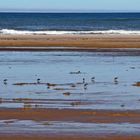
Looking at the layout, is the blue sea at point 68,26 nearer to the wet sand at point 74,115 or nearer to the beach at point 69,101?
the beach at point 69,101

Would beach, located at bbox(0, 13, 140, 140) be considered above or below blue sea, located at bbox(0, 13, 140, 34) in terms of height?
below

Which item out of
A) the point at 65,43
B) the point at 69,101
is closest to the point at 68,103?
the point at 69,101

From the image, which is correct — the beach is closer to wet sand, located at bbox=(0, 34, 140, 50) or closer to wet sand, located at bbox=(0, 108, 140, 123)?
wet sand, located at bbox=(0, 108, 140, 123)

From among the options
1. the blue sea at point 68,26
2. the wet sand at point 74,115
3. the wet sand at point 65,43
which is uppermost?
the blue sea at point 68,26

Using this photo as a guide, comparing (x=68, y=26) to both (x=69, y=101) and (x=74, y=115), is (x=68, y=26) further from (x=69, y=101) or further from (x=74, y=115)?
(x=74, y=115)

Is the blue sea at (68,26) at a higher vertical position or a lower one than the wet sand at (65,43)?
higher

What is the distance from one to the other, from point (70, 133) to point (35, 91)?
302 inches

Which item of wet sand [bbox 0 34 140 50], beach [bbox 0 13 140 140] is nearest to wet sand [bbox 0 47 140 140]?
beach [bbox 0 13 140 140]

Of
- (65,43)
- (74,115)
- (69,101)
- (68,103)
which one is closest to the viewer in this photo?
(74,115)

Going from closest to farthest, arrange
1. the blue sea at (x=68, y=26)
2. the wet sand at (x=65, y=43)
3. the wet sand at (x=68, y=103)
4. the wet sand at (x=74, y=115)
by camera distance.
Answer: the wet sand at (x=68, y=103)
the wet sand at (x=74, y=115)
the wet sand at (x=65, y=43)
the blue sea at (x=68, y=26)

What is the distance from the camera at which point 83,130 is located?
1477 centimetres

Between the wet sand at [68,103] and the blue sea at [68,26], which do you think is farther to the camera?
the blue sea at [68,26]

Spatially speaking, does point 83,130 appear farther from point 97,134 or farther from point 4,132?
point 4,132

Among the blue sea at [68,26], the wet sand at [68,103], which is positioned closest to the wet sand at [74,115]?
the wet sand at [68,103]
